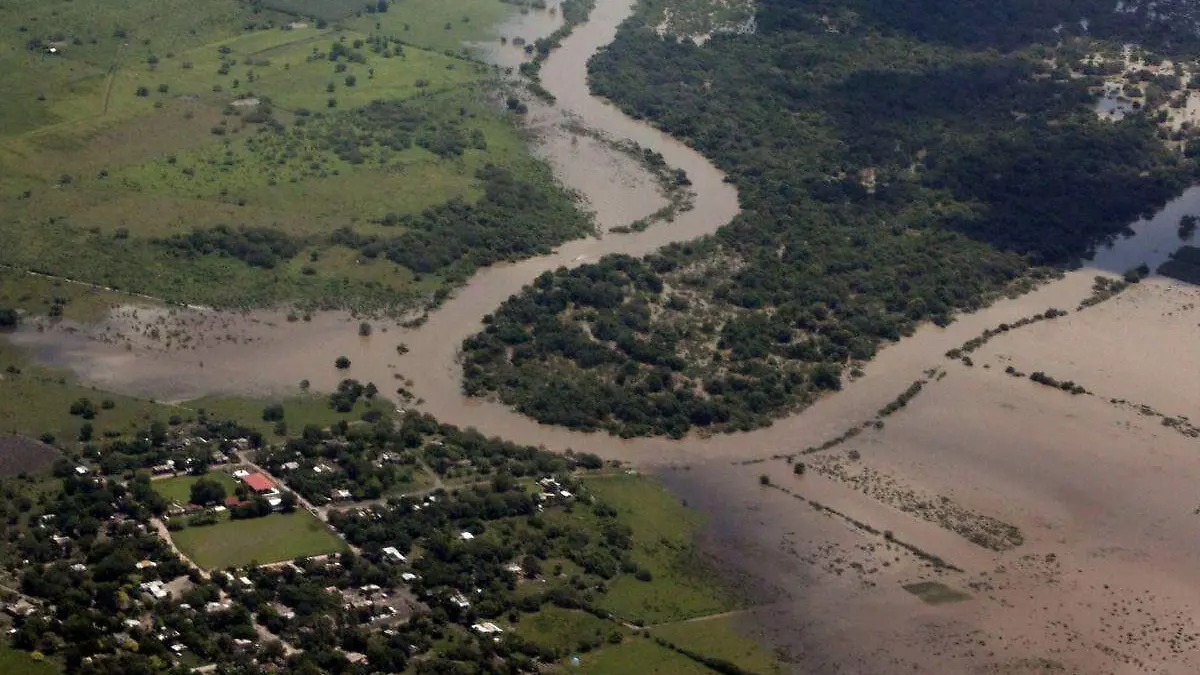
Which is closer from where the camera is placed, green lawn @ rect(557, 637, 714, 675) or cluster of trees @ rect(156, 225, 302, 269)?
green lawn @ rect(557, 637, 714, 675)

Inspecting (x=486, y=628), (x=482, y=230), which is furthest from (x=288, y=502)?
(x=482, y=230)

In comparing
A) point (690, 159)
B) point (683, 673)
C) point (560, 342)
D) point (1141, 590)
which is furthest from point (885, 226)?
point (683, 673)

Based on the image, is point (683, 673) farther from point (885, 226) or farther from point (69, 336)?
point (885, 226)

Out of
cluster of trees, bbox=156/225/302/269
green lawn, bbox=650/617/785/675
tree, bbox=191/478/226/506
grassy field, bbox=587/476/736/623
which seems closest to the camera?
green lawn, bbox=650/617/785/675

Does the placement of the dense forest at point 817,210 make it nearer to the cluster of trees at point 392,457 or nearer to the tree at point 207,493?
the cluster of trees at point 392,457

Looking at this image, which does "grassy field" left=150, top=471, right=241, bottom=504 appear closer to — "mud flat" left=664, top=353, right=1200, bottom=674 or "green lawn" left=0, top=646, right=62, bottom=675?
"green lawn" left=0, top=646, right=62, bottom=675

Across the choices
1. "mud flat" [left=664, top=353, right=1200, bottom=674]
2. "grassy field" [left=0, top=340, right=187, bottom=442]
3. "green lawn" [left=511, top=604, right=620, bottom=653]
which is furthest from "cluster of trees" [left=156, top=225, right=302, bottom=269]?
"green lawn" [left=511, top=604, right=620, bottom=653]

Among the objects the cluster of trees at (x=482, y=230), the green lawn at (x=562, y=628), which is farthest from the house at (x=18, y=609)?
the cluster of trees at (x=482, y=230)

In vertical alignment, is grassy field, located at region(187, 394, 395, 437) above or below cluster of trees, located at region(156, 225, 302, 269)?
below

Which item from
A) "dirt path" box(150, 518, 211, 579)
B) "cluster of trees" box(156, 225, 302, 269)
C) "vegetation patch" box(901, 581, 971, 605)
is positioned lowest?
"dirt path" box(150, 518, 211, 579)
